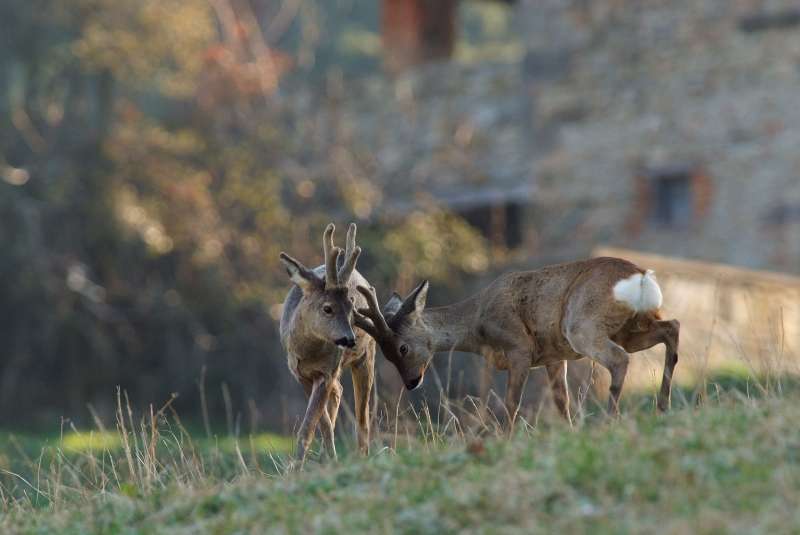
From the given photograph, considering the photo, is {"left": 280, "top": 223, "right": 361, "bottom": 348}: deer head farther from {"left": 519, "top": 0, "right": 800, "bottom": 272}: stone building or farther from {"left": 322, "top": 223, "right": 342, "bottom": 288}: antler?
{"left": 519, "top": 0, "right": 800, "bottom": 272}: stone building

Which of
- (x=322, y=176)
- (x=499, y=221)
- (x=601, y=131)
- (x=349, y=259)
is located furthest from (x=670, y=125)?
(x=349, y=259)

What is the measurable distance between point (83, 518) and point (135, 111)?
15917mm

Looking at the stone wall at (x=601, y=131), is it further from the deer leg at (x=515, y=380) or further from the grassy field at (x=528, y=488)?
the grassy field at (x=528, y=488)

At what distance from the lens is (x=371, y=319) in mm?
8664

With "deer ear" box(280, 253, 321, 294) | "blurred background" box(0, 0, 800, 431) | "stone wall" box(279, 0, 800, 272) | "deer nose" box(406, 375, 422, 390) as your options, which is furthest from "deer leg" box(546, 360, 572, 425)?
"stone wall" box(279, 0, 800, 272)

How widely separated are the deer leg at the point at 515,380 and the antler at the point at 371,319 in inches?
28.0

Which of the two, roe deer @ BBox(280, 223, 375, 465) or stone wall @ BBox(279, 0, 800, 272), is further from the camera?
stone wall @ BBox(279, 0, 800, 272)

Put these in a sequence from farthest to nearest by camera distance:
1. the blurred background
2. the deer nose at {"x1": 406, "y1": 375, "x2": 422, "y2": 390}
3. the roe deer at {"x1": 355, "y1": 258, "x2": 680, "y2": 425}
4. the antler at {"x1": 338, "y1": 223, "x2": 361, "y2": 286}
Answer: the blurred background → the deer nose at {"x1": 406, "y1": 375, "x2": 422, "y2": 390} → the antler at {"x1": 338, "y1": 223, "x2": 361, "y2": 286} → the roe deer at {"x1": 355, "y1": 258, "x2": 680, "y2": 425}

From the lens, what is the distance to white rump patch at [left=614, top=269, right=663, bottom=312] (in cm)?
819

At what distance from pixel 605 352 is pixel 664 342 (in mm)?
422

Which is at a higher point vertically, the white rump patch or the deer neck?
the white rump patch

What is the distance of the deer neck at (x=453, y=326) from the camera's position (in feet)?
29.2

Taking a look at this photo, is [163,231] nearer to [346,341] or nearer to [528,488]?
[346,341]

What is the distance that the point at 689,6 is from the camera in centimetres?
2048
